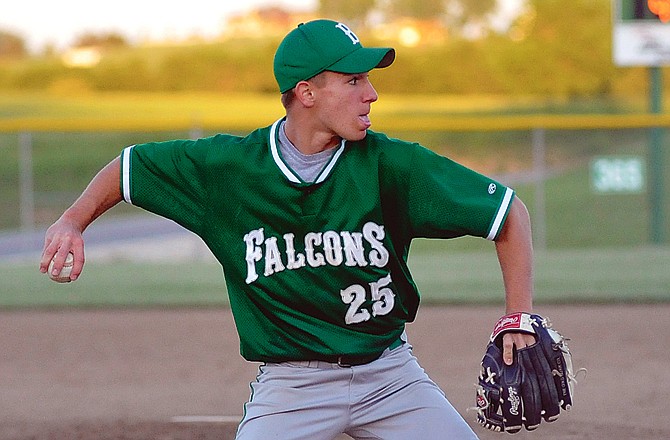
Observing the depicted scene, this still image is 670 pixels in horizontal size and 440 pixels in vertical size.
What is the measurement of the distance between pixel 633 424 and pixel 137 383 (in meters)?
2.65

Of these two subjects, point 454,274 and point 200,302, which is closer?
point 200,302

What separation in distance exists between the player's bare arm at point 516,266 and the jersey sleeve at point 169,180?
912 mm

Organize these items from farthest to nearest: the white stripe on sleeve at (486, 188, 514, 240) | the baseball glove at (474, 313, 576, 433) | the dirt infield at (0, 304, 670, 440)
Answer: the dirt infield at (0, 304, 670, 440) → the white stripe on sleeve at (486, 188, 514, 240) → the baseball glove at (474, 313, 576, 433)

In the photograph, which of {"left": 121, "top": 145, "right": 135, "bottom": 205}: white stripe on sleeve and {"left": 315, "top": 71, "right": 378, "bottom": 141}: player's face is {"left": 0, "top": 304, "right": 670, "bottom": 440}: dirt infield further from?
{"left": 315, "top": 71, "right": 378, "bottom": 141}: player's face

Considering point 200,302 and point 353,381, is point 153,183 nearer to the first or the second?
point 353,381

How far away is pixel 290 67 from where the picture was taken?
337cm

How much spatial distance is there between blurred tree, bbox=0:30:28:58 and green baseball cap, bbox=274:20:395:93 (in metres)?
36.0

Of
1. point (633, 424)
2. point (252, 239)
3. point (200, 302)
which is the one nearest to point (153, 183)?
point (252, 239)

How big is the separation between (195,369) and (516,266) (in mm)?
3820

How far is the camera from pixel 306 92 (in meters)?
3.37

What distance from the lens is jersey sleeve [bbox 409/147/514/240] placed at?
3.25 m

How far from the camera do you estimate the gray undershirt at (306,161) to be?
3387 millimetres

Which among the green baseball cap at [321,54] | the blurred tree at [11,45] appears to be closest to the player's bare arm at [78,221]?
the green baseball cap at [321,54]

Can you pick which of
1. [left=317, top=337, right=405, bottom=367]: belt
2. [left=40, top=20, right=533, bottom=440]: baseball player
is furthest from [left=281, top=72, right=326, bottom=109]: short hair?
[left=317, top=337, right=405, bottom=367]: belt
